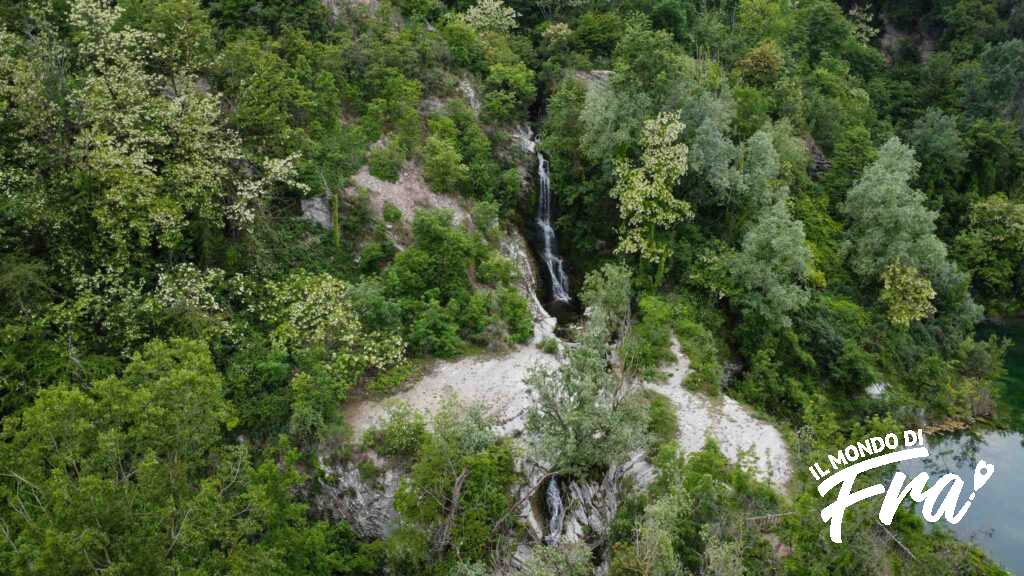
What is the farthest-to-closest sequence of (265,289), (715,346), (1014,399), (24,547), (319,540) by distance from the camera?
(1014,399) < (715,346) < (265,289) < (319,540) < (24,547)

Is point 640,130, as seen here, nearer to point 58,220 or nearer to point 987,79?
point 58,220

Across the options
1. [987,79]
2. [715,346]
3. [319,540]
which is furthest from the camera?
[987,79]

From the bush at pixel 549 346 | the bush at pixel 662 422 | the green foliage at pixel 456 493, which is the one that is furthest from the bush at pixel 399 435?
the bush at pixel 662 422

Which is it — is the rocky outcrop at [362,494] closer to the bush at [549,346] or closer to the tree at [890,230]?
the bush at [549,346]

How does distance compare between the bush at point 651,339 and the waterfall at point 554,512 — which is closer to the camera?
the waterfall at point 554,512

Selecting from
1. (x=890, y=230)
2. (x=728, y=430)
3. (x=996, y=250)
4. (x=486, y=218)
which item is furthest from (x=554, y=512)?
(x=996, y=250)

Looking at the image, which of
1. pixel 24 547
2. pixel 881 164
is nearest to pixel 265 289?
pixel 24 547

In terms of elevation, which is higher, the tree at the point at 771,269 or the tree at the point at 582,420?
the tree at the point at 582,420
